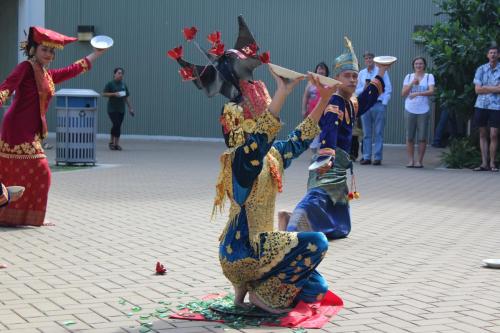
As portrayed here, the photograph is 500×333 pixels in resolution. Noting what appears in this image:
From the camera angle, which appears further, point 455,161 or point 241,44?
point 455,161

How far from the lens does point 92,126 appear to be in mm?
15984

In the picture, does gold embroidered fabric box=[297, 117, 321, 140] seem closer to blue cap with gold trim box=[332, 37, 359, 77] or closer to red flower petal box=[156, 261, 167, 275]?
red flower petal box=[156, 261, 167, 275]

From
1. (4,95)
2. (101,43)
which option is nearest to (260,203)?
(4,95)

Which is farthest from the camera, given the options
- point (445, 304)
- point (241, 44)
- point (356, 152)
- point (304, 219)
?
point (356, 152)

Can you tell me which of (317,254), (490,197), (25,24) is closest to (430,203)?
(490,197)

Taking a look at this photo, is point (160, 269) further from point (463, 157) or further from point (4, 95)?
point (463, 157)

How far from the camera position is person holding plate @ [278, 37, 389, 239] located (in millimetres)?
8031

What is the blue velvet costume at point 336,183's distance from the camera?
8.17m

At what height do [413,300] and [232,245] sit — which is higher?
[232,245]

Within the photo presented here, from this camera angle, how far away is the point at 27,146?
912cm

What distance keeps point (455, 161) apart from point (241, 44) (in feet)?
38.3

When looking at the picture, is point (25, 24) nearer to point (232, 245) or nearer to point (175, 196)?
point (175, 196)

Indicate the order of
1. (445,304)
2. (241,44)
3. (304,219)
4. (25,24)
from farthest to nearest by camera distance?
(25,24), (304,219), (445,304), (241,44)

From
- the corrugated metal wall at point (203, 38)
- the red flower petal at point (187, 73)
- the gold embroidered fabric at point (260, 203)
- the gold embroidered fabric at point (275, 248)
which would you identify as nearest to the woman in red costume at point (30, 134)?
the red flower petal at point (187, 73)
